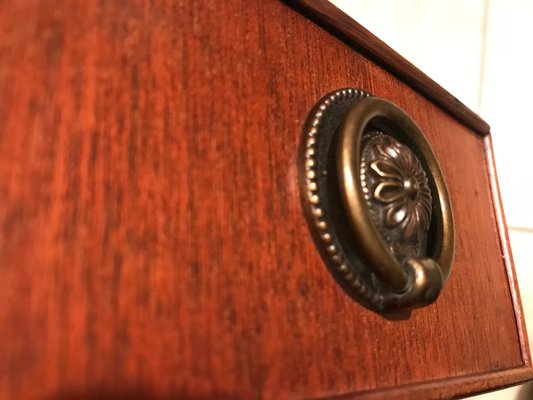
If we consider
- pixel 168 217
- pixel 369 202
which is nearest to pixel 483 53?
pixel 369 202

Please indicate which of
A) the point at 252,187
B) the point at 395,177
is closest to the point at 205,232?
the point at 252,187

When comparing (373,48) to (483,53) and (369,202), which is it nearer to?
(369,202)

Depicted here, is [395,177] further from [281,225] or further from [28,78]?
[28,78]

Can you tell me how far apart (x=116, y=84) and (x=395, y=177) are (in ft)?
0.63

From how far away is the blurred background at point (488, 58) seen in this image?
2.66ft

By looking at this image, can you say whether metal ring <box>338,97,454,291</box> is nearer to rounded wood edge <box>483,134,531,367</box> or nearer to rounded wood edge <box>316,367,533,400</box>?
rounded wood edge <box>316,367,533,400</box>

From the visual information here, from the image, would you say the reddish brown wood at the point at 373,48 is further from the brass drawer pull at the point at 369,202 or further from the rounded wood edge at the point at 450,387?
the rounded wood edge at the point at 450,387

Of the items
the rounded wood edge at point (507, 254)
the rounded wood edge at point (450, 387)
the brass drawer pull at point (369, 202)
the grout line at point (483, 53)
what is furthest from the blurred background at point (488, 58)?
the brass drawer pull at point (369, 202)

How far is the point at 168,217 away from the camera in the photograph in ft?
0.77

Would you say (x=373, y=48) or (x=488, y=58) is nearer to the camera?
(x=373, y=48)

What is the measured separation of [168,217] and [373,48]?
0.79ft

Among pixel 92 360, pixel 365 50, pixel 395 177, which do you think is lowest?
pixel 92 360

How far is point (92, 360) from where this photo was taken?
7.7 inches

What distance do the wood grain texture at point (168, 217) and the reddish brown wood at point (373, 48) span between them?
13mm
